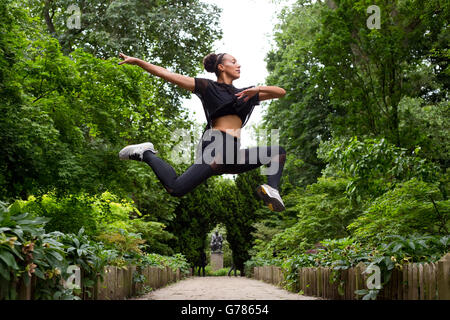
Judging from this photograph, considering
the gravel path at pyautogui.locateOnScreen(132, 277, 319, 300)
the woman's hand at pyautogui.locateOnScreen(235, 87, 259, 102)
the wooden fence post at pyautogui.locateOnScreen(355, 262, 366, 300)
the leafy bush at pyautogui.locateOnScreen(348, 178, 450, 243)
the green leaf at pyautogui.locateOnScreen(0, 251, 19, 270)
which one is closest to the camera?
the woman's hand at pyautogui.locateOnScreen(235, 87, 259, 102)

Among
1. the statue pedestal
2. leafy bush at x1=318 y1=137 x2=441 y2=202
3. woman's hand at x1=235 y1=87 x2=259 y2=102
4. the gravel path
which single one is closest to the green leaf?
woman's hand at x1=235 y1=87 x2=259 y2=102

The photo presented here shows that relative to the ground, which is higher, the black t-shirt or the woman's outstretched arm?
the woman's outstretched arm

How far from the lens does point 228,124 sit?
11.0 feet

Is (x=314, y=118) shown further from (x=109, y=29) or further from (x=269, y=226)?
(x=109, y=29)

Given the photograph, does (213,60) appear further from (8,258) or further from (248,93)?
(8,258)

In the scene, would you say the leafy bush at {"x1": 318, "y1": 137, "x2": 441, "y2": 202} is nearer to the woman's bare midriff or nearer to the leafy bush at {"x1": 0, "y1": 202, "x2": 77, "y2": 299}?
the woman's bare midriff

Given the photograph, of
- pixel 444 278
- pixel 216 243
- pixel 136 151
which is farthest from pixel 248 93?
pixel 216 243

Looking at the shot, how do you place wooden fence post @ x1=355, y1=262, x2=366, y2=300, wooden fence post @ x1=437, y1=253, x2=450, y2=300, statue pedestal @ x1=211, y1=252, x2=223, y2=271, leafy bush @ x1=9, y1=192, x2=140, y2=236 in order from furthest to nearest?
statue pedestal @ x1=211, y1=252, x2=223, y2=271 → leafy bush @ x1=9, y1=192, x2=140, y2=236 → wooden fence post @ x1=355, y1=262, x2=366, y2=300 → wooden fence post @ x1=437, y1=253, x2=450, y2=300

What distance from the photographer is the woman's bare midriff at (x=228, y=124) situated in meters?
3.34

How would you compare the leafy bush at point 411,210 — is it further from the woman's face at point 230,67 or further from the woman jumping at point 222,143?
the woman's face at point 230,67

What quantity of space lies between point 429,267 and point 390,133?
284 inches

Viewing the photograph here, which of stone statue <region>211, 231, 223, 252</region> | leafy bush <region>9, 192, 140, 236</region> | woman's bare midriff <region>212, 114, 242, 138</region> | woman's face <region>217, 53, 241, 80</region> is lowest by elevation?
stone statue <region>211, 231, 223, 252</region>

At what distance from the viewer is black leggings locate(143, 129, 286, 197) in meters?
3.23

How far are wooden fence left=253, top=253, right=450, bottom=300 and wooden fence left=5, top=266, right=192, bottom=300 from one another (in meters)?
3.34
